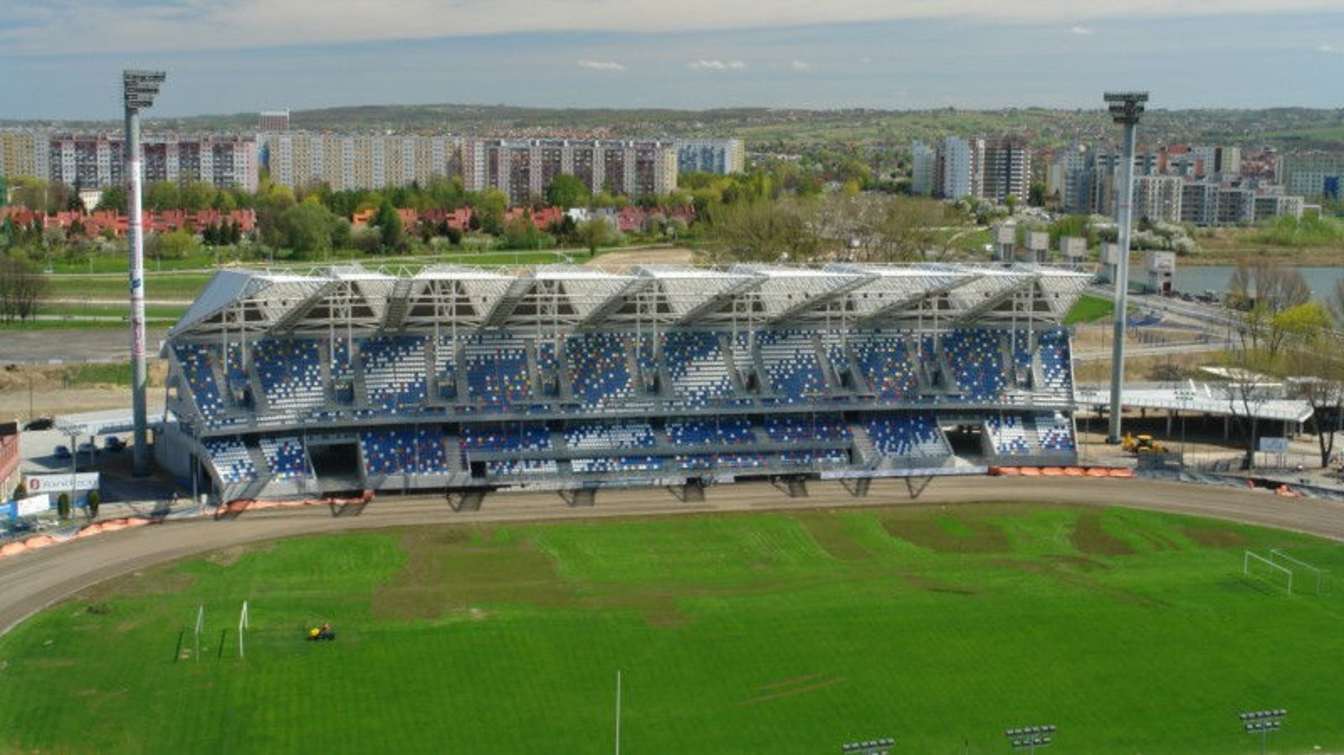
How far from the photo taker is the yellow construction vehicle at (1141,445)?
65188 millimetres

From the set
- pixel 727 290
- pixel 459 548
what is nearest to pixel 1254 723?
pixel 459 548

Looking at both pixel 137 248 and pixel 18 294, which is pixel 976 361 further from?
pixel 18 294

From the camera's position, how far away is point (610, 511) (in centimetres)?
5488

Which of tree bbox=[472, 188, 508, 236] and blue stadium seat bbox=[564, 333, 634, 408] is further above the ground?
tree bbox=[472, 188, 508, 236]

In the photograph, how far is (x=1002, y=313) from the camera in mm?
67625

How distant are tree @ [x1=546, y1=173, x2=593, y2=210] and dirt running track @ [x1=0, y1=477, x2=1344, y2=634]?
12799cm

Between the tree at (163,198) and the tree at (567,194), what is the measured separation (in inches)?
1745

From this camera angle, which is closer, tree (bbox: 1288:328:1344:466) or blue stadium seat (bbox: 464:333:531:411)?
blue stadium seat (bbox: 464:333:531:411)

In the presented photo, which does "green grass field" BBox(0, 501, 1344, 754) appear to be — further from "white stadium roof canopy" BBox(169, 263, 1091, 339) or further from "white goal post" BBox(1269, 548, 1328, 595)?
"white stadium roof canopy" BBox(169, 263, 1091, 339)

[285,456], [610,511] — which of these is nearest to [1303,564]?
[610,511]

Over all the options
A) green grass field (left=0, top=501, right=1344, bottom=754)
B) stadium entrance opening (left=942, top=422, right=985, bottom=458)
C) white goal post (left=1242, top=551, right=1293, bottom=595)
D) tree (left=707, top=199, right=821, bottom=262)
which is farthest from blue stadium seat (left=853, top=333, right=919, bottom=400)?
tree (left=707, top=199, right=821, bottom=262)

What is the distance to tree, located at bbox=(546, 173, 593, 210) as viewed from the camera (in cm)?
18650

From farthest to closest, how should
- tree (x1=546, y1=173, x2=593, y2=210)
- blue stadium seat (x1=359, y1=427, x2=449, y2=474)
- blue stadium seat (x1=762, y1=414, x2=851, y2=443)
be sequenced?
tree (x1=546, y1=173, x2=593, y2=210) < blue stadium seat (x1=762, y1=414, x2=851, y2=443) < blue stadium seat (x1=359, y1=427, x2=449, y2=474)

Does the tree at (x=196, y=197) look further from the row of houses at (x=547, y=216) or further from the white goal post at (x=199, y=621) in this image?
the white goal post at (x=199, y=621)
